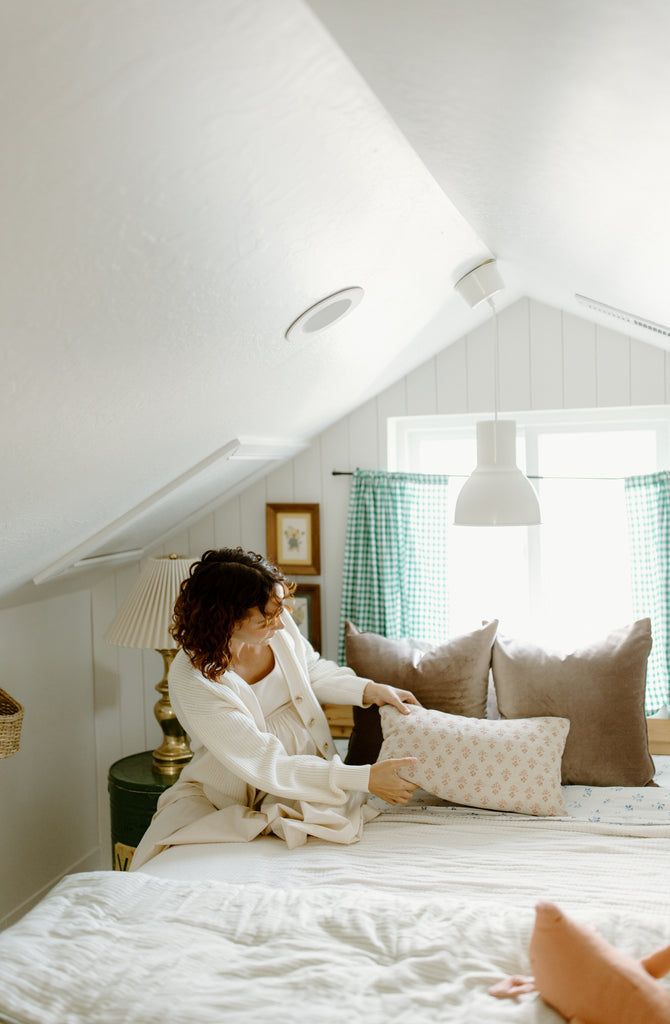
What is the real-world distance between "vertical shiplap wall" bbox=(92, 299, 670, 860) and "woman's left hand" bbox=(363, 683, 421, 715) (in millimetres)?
858

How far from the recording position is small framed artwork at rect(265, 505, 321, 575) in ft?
11.7

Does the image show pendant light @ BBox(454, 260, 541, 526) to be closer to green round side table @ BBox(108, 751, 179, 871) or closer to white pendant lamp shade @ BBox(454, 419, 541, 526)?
white pendant lamp shade @ BBox(454, 419, 541, 526)

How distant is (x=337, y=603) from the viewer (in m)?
3.56

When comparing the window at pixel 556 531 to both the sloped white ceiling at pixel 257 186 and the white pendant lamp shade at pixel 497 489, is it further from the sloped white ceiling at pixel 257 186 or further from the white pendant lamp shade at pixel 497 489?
the sloped white ceiling at pixel 257 186

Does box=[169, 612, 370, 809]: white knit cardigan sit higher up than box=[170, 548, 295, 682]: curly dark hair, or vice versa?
box=[170, 548, 295, 682]: curly dark hair

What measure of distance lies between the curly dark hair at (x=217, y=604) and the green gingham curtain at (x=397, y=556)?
3.20ft

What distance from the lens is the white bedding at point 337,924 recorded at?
150 centimetres

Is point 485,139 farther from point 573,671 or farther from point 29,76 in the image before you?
point 573,671

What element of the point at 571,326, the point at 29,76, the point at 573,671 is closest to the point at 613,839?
the point at 573,671

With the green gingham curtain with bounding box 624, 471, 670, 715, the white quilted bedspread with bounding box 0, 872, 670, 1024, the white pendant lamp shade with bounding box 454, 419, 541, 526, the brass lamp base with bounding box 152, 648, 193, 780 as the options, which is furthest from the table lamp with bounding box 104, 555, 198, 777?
the green gingham curtain with bounding box 624, 471, 670, 715

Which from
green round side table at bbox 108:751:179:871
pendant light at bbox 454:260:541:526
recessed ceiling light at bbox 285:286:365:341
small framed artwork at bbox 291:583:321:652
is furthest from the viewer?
small framed artwork at bbox 291:583:321:652

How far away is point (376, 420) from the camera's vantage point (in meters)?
3.51

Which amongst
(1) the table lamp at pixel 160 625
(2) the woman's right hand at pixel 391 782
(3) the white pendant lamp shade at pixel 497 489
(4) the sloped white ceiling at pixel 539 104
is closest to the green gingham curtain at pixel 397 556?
(1) the table lamp at pixel 160 625

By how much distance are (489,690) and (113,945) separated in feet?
5.01
